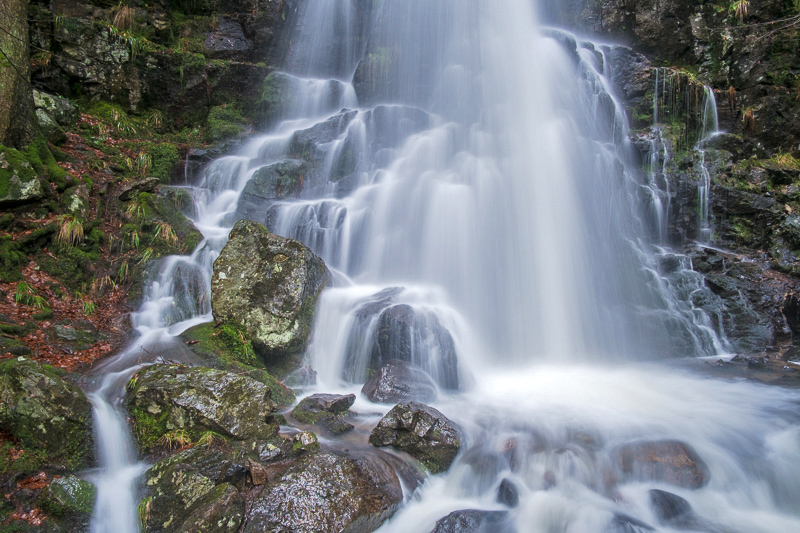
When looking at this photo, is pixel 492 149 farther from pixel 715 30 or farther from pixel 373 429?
pixel 373 429

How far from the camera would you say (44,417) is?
434 centimetres

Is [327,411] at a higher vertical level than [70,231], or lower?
lower

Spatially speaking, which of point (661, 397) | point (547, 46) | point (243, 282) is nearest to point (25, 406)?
point (243, 282)

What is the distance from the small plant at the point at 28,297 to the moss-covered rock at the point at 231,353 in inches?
77.7

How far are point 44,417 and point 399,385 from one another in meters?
4.60

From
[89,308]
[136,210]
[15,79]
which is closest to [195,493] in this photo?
[89,308]

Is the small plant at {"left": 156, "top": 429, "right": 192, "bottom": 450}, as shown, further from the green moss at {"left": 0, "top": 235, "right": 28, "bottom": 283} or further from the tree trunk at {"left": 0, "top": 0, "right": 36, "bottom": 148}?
the tree trunk at {"left": 0, "top": 0, "right": 36, "bottom": 148}

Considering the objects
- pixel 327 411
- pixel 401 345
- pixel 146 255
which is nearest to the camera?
pixel 327 411

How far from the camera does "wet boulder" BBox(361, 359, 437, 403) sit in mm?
7098

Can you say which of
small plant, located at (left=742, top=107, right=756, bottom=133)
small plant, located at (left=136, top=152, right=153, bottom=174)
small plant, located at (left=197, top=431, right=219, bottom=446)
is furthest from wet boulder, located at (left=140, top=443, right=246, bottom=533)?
small plant, located at (left=742, top=107, right=756, bottom=133)

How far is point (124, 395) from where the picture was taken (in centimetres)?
530

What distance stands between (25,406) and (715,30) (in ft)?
60.6

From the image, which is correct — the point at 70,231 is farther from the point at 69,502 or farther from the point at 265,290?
the point at 69,502

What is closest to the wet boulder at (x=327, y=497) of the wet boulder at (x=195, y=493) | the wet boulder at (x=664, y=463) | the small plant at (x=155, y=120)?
the wet boulder at (x=195, y=493)
